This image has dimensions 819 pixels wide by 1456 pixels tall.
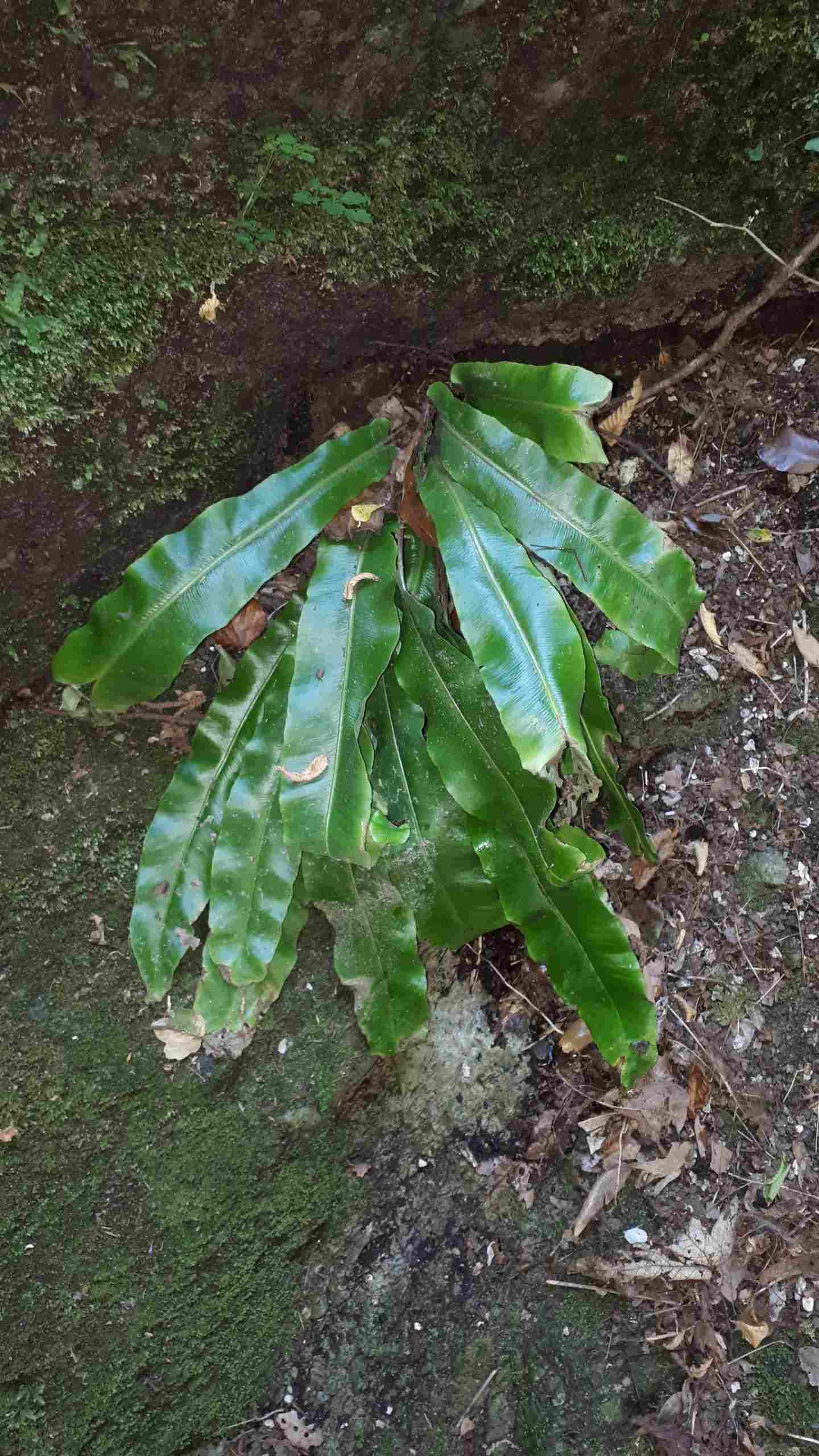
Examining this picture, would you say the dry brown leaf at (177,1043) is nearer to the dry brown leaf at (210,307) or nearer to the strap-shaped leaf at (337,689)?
the strap-shaped leaf at (337,689)

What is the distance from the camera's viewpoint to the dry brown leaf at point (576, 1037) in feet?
7.67

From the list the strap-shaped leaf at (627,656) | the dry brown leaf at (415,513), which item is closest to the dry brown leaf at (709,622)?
the strap-shaped leaf at (627,656)

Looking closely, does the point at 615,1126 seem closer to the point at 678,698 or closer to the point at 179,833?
the point at 678,698

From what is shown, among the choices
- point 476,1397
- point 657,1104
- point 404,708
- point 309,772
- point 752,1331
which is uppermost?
point 309,772

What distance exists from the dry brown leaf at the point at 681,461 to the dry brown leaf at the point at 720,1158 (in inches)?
70.9

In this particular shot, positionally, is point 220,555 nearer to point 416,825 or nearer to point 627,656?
point 416,825

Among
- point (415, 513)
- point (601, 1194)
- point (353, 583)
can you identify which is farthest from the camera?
point (601, 1194)

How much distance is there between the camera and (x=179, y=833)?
6.33 ft

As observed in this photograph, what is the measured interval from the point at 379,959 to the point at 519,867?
1.33ft

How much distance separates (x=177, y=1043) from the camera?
2029 millimetres

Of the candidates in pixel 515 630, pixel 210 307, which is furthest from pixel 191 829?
pixel 210 307

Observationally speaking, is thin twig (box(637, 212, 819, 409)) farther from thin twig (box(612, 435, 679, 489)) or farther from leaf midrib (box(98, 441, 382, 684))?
leaf midrib (box(98, 441, 382, 684))

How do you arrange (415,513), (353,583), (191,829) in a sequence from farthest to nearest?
(415,513) < (191,829) < (353,583)

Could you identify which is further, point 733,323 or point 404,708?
point 733,323
